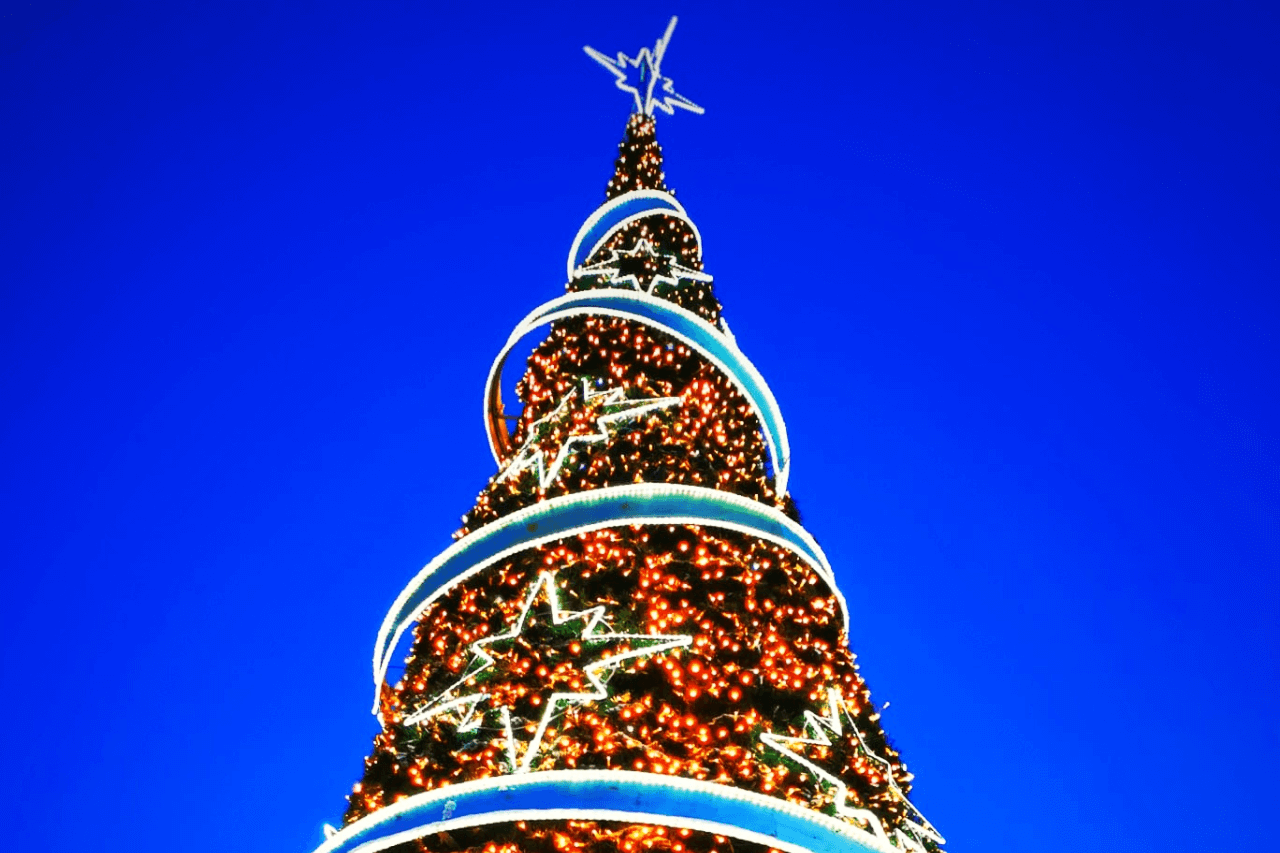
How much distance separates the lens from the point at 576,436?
8.27 meters

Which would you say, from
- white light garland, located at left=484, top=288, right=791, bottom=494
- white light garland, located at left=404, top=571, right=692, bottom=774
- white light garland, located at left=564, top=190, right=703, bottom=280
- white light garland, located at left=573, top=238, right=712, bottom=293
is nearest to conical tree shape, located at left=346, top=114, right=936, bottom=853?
white light garland, located at left=404, top=571, right=692, bottom=774

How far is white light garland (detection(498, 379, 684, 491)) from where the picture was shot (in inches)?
314

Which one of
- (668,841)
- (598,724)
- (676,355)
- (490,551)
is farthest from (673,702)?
(676,355)

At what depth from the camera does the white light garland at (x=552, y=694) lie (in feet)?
20.0

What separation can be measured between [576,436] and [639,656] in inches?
98.3

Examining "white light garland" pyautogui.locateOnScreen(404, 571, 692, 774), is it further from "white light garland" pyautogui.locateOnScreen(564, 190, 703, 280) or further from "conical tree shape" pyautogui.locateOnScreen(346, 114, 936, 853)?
"white light garland" pyautogui.locateOnScreen(564, 190, 703, 280)

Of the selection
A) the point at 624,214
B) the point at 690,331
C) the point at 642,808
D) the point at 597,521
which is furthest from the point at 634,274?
the point at 642,808

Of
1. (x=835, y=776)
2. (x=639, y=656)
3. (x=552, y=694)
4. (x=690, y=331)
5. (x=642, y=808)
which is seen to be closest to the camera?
(x=642, y=808)

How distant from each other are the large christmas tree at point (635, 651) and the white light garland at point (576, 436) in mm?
26

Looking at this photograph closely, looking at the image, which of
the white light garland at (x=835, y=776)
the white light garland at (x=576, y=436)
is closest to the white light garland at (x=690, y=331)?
the white light garland at (x=576, y=436)

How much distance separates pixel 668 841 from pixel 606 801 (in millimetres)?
820

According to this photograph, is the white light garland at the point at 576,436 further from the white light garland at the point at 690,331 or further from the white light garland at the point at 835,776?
the white light garland at the point at 835,776

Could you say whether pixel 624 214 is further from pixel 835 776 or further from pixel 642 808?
pixel 642 808

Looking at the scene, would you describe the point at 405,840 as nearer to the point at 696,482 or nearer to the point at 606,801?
the point at 606,801
